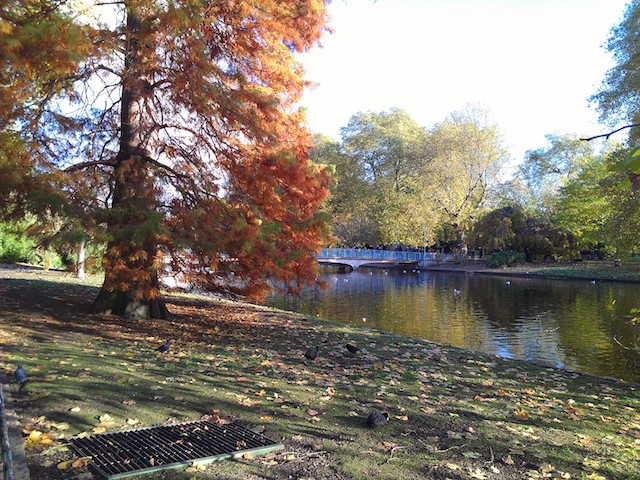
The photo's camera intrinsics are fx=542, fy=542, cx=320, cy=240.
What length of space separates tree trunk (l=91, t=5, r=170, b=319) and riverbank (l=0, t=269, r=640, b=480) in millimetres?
754

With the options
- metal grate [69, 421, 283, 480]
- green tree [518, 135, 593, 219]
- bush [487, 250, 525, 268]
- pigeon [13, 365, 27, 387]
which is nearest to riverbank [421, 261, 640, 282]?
bush [487, 250, 525, 268]

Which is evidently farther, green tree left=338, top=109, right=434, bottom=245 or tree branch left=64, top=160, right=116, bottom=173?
green tree left=338, top=109, right=434, bottom=245

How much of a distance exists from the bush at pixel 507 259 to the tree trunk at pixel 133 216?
4303cm

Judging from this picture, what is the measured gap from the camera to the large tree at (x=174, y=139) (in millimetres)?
8961

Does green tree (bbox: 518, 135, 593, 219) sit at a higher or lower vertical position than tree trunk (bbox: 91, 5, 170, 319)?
higher

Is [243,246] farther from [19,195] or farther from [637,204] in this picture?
[637,204]

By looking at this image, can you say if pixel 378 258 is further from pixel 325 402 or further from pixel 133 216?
pixel 325 402

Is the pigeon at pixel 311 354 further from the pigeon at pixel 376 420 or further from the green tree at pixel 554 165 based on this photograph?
the green tree at pixel 554 165

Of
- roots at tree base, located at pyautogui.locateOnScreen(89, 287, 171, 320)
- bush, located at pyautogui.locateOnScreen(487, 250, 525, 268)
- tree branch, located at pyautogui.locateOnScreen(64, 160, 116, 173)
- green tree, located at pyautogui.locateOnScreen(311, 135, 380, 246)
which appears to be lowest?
roots at tree base, located at pyautogui.locateOnScreen(89, 287, 171, 320)

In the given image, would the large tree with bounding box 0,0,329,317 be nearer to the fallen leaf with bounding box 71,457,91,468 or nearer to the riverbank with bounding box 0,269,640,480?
the riverbank with bounding box 0,269,640,480

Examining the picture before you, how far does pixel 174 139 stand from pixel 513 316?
15102 mm

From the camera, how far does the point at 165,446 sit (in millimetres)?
4371

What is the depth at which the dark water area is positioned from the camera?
545 inches

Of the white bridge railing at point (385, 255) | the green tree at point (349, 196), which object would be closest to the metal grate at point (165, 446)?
the white bridge railing at point (385, 255)
